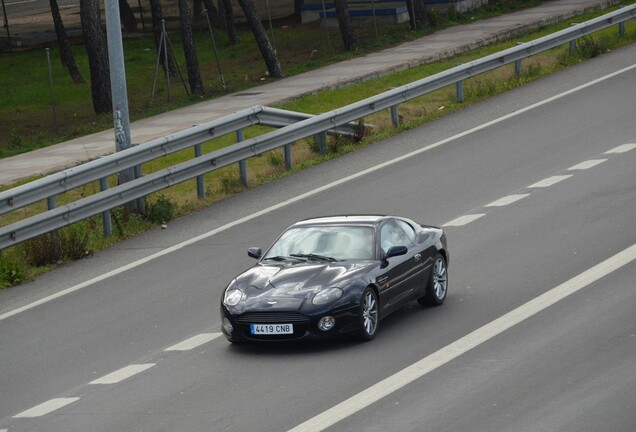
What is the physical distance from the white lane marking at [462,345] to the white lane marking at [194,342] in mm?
2661

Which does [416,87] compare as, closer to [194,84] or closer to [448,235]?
[448,235]

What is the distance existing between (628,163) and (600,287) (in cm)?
657

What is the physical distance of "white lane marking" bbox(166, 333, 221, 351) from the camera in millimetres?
13781

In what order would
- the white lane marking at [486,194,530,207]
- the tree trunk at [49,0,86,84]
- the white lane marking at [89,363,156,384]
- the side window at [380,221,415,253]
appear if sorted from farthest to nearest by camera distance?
the tree trunk at [49,0,86,84]
the white lane marking at [486,194,530,207]
the side window at [380,221,415,253]
the white lane marking at [89,363,156,384]

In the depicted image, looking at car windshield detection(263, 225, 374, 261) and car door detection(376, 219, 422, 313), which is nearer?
car door detection(376, 219, 422, 313)

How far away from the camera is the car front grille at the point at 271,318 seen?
517 inches

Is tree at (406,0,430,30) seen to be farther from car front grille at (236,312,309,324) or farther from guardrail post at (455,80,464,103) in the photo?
car front grille at (236,312,309,324)

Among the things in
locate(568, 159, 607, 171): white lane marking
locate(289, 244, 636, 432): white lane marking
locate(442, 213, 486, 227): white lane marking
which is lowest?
locate(289, 244, 636, 432): white lane marking

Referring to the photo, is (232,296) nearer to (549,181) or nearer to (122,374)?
(122,374)

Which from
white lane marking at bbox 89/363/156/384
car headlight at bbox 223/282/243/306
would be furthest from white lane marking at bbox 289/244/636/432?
white lane marking at bbox 89/363/156/384

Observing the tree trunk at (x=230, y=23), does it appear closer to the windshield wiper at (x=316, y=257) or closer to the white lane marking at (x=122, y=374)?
the windshield wiper at (x=316, y=257)

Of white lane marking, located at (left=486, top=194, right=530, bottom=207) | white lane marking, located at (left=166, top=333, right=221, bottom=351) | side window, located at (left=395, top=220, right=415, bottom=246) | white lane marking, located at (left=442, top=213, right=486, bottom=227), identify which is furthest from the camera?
white lane marking, located at (left=486, top=194, right=530, bottom=207)

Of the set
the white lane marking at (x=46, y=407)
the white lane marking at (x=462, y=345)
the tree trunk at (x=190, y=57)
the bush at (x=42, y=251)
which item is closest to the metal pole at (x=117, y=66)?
the bush at (x=42, y=251)

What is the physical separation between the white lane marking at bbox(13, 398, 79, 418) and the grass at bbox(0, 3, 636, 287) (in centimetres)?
572
